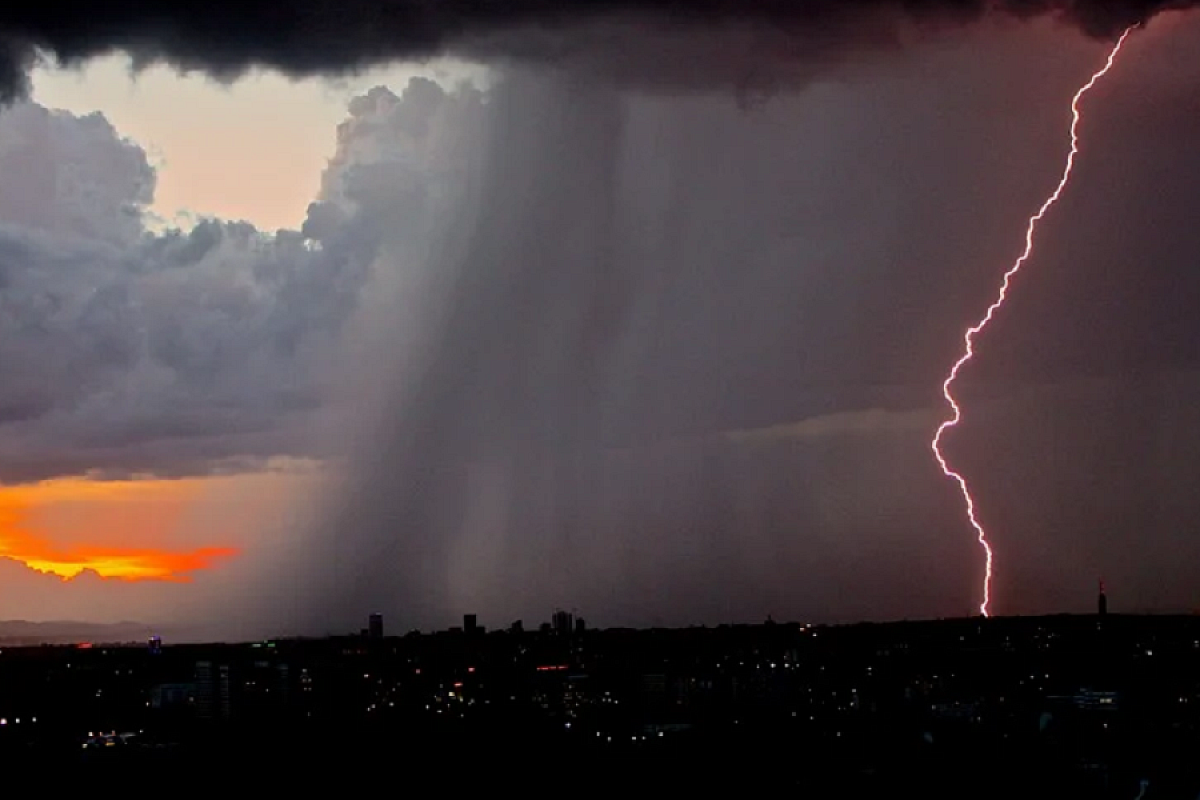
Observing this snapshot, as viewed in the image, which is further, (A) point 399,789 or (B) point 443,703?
(B) point 443,703

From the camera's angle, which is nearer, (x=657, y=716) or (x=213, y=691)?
(x=657, y=716)

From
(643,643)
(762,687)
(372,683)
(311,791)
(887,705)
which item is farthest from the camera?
(643,643)

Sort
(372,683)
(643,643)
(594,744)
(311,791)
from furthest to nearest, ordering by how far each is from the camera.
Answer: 1. (643,643)
2. (372,683)
3. (594,744)
4. (311,791)

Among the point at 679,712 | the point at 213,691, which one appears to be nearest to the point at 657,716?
the point at 679,712

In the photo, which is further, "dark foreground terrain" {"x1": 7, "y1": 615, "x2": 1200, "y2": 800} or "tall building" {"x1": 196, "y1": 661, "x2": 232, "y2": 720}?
"tall building" {"x1": 196, "y1": 661, "x2": 232, "y2": 720}

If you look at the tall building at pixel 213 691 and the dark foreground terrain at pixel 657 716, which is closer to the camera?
the dark foreground terrain at pixel 657 716

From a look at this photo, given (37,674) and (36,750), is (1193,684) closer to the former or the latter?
(36,750)

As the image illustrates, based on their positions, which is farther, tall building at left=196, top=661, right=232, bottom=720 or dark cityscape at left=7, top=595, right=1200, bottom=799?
tall building at left=196, top=661, right=232, bottom=720

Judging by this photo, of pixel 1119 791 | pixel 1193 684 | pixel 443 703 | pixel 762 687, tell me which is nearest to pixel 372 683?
pixel 443 703

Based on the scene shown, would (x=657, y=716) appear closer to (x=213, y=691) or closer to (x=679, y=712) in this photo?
(x=679, y=712)

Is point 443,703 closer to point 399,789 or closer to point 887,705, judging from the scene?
point 887,705

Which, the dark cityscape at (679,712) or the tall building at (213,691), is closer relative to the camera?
the dark cityscape at (679,712)
